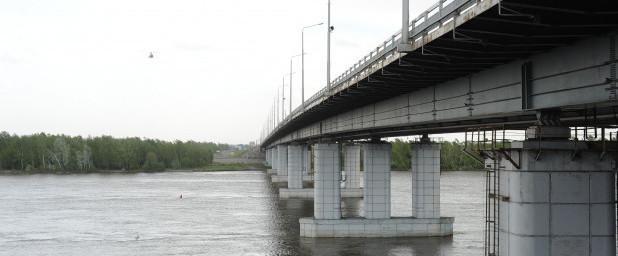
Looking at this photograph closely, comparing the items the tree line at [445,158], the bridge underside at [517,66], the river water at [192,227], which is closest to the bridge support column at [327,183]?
the river water at [192,227]

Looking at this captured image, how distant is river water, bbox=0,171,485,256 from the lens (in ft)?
141

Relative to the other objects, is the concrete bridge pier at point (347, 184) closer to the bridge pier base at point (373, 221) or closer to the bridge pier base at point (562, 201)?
the bridge pier base at point (373, 221)

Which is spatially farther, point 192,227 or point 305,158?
point 305,158

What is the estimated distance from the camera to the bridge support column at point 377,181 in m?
48.9

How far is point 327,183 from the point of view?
53.3 metres

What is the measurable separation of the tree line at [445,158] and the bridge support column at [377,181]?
11833cm

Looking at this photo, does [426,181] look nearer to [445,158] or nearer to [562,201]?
[562,201]

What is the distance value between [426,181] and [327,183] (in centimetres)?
773

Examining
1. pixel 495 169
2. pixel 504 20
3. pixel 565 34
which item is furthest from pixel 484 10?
pixel 495 169

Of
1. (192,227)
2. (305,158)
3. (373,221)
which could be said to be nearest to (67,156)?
(305,158)

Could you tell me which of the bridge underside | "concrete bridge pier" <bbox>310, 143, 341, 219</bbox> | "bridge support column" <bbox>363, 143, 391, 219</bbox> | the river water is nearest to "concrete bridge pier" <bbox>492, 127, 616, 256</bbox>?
the bridge underside

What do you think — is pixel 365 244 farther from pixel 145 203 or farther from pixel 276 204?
pixel 145 203

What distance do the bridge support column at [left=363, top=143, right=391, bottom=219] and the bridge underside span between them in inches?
801

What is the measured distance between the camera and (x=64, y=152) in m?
180
